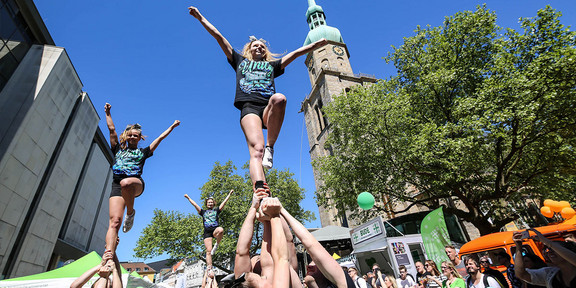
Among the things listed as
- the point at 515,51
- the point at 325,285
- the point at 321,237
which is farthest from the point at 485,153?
the point at 325,285

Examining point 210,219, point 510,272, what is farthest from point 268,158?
point 210,219

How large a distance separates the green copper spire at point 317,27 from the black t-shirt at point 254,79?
133ft

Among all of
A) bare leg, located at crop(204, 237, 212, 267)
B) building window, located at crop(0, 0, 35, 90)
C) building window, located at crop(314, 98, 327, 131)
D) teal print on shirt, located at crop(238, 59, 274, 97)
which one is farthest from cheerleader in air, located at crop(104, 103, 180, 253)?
building window, located at crop(314, 98, 327, 131)

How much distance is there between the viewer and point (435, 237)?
9.88 m

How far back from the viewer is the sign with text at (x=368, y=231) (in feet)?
35.0

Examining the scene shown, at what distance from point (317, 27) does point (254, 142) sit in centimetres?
4482

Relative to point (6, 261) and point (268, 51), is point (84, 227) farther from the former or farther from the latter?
point (268, 51)

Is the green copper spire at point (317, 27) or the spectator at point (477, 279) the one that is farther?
the green copper spire at point (317, 27)

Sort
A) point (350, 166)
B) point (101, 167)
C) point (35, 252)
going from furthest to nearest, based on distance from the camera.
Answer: point (101, 167) < point (350, 166) < point (35, 252)

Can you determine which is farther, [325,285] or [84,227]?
[84,227]

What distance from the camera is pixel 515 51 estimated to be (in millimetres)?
12695

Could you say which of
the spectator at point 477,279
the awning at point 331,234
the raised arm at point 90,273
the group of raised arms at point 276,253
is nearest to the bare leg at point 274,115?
the group of raised arms at point 276,253

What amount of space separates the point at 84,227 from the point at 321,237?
1975 cm

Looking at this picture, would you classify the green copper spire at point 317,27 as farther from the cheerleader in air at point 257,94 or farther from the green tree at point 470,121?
the cheerleader in air at point 257,94
